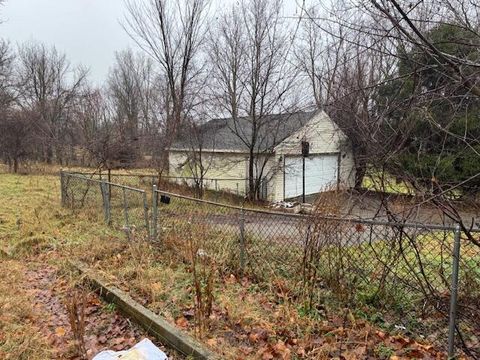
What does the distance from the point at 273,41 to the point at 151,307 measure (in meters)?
13.2

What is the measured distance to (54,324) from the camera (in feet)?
11.9

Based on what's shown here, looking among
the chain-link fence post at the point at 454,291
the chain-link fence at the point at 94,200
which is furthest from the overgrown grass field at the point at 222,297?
the chain-link fence at the point at 94,200

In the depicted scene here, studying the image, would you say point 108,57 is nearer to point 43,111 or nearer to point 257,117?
point 43,111

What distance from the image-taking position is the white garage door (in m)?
16.5

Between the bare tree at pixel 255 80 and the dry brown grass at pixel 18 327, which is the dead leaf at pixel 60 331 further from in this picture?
the bare tree at pixel 255 80

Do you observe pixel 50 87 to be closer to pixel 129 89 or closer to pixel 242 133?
pixel 129 89

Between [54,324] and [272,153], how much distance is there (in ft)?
42.2

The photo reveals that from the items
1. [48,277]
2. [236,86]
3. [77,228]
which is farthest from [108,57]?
[48,277]

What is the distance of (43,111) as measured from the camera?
33.6m

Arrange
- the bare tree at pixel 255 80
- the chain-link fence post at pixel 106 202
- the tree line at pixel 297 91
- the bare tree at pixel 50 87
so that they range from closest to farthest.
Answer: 1. the tree line at pixel 297 91
2. the chain-link fence post at pixel 106 202
3. the bare tree at pixel 255 80
4. the bare tree at pixel 50 87

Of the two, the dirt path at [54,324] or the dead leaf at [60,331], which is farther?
the dead leaf at [60,331]

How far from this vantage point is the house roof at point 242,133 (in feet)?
51.9

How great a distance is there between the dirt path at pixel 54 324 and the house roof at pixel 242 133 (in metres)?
12.1

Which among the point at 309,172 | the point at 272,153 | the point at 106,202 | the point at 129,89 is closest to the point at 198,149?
the point at 272,153
